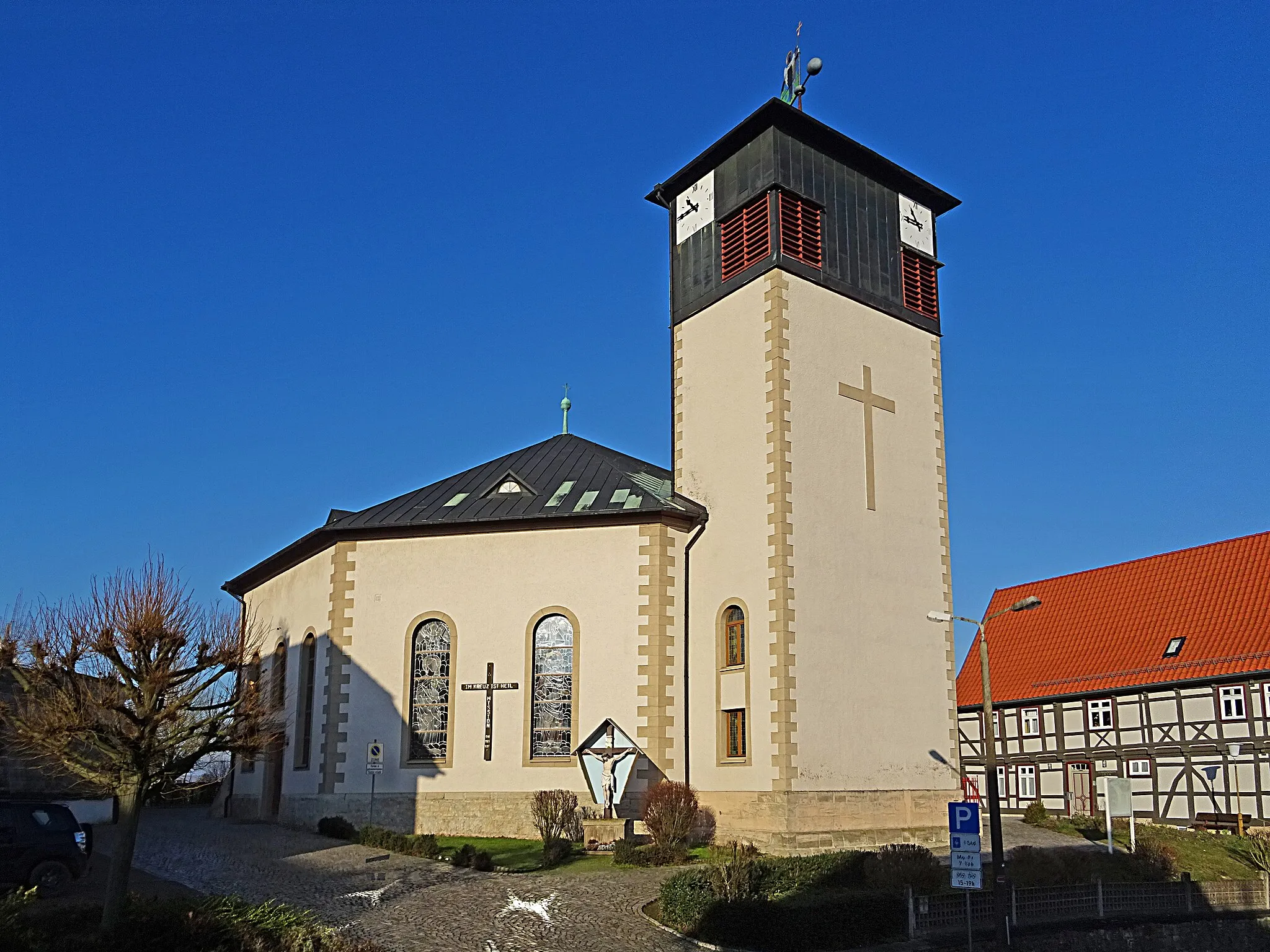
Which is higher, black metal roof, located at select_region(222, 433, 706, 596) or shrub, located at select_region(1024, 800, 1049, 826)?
black metal roof, located at select_region(222, 433, 706, 596)

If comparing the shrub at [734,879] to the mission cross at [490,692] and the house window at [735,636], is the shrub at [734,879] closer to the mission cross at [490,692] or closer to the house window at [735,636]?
the house window at [735,636]

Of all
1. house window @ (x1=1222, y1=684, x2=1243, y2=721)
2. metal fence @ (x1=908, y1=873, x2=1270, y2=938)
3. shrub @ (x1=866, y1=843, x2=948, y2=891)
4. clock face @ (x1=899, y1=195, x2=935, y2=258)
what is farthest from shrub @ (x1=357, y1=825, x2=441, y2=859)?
house window @ (x1=1222, y1=684, x2=1243, y2=721)

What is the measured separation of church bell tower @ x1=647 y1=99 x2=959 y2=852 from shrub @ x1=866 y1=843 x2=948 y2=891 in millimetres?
3939

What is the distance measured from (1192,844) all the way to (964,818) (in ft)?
52.7

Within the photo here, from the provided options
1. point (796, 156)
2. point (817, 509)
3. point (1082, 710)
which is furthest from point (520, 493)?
point (1082, 710)

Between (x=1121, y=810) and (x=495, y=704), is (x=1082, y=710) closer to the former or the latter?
(x=1121, y=810)

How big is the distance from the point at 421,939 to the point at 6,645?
23.9 ft

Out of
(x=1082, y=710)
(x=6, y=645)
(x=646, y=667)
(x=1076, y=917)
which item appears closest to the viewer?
(x=6, y=645)

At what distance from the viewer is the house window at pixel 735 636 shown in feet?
86.1

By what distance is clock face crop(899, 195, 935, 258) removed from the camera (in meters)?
31.0

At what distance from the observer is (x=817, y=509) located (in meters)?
26.6

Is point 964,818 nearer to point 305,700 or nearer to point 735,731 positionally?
point 735,731

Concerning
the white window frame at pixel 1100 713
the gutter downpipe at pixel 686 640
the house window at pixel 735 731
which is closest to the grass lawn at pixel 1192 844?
the white window frame at pixel 1100 713

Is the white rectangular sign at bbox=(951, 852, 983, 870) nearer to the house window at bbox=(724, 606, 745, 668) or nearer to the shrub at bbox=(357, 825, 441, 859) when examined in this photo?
the house window at bbox=(724, 606, 745, 668)
